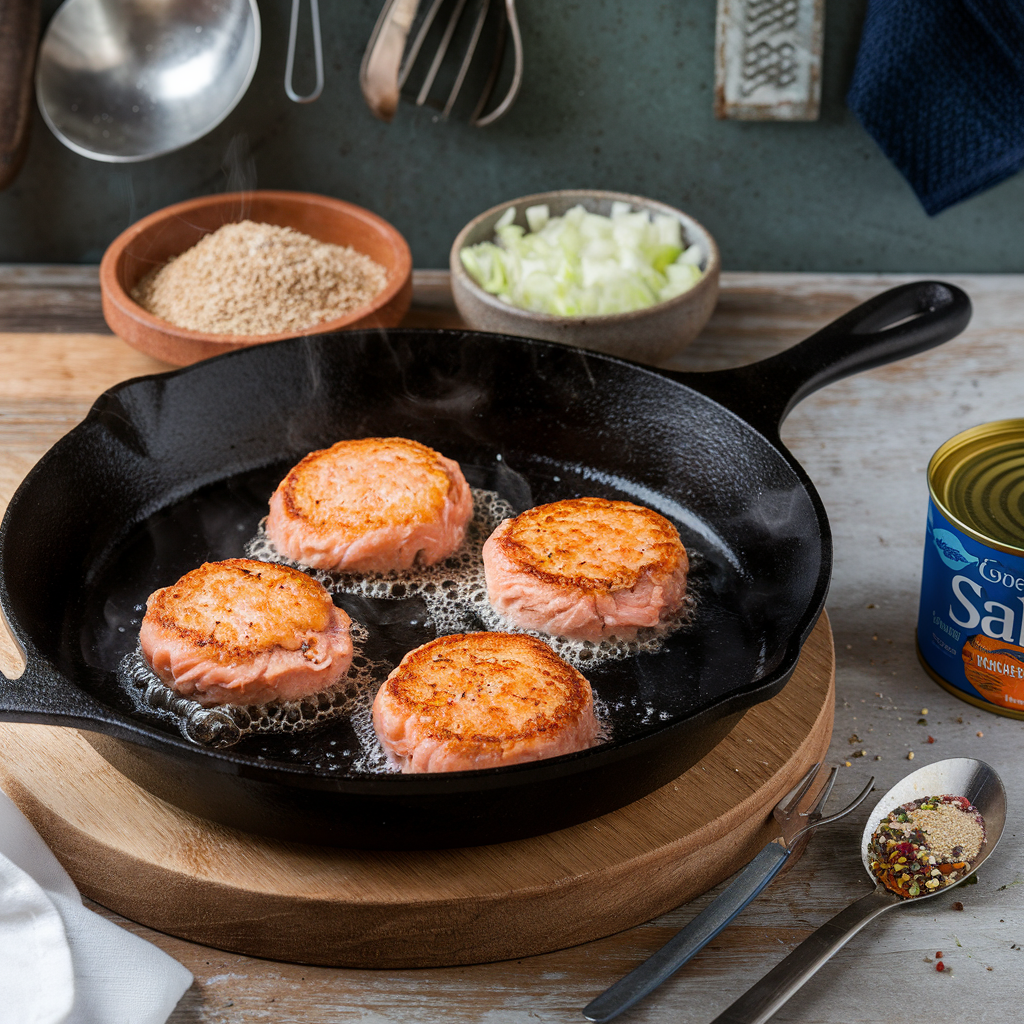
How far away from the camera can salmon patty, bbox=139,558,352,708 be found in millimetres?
1279

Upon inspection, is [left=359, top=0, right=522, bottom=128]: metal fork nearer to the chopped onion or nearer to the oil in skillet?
the chopped onion

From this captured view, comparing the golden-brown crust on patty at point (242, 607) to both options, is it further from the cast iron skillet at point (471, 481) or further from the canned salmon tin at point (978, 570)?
the canned salmon tin at point (978, 570)

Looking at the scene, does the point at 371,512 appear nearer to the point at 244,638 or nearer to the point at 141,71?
the point at 244,638

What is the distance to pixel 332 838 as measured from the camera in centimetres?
112

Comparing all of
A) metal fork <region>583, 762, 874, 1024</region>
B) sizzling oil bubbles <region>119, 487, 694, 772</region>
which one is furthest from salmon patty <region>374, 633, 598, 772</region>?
metal fork <region>583, 762, 874, 1024</region>

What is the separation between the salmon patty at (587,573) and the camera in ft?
4.58

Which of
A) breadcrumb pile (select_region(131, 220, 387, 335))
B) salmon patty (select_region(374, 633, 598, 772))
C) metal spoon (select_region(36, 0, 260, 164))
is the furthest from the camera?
metal spoon (select_region(36, 0, 260, 164))

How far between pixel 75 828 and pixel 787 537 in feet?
3.13

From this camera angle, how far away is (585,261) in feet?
6.79

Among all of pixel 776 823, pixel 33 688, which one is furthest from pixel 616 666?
pixel 33 688

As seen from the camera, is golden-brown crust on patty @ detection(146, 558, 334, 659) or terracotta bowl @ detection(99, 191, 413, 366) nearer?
golden-brown crust on patty @ detection(146, 558, 334, 659)

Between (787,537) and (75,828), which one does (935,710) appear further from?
(75,828)

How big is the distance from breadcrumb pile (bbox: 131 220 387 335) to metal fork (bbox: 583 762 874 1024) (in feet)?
3.99

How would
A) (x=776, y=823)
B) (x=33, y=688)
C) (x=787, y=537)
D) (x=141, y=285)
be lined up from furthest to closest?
(x=141, y=285) → (x=787, y=537) → (x=776, y=823) → (x=33, y=688)
